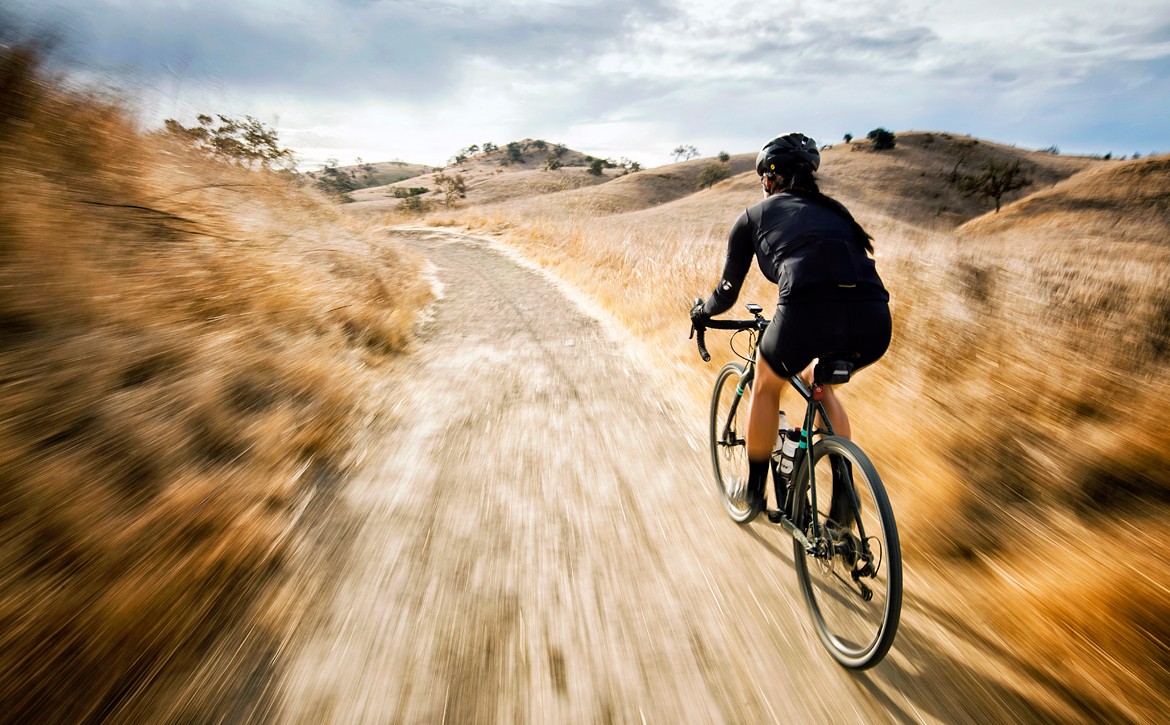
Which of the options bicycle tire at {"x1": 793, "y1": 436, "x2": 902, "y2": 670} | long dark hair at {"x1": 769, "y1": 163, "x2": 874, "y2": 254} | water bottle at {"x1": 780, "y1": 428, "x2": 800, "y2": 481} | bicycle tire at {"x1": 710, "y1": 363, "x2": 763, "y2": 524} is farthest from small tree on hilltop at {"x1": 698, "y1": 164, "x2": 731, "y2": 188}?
bicycle tire at {"x1": 793, "y1": 436, "x2": 902, "y2": 670}

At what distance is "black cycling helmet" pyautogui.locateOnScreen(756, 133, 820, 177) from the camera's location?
7.85 feet

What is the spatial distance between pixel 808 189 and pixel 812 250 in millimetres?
456

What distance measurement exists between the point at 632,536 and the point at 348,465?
229cm

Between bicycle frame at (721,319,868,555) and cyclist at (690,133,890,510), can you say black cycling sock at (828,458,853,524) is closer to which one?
bicycle frame at (721,319,868,555)

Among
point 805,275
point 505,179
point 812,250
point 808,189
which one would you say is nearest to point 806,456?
point 805,275

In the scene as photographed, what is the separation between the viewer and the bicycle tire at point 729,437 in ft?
10.3

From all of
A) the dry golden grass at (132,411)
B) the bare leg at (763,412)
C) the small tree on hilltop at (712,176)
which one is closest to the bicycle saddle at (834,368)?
the bare leg at (763,412)

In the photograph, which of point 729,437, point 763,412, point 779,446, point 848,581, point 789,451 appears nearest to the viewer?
point 848,581

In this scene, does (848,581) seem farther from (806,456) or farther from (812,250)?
(812,250)

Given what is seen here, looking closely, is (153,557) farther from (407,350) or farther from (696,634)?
(407,350)

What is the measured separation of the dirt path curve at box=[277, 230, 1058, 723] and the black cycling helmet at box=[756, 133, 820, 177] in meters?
2.11

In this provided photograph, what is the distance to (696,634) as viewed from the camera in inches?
85.0

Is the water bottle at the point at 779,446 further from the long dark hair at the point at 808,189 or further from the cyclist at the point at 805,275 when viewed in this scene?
the long dark hair at the point at 808,189

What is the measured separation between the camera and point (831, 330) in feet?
6.83
